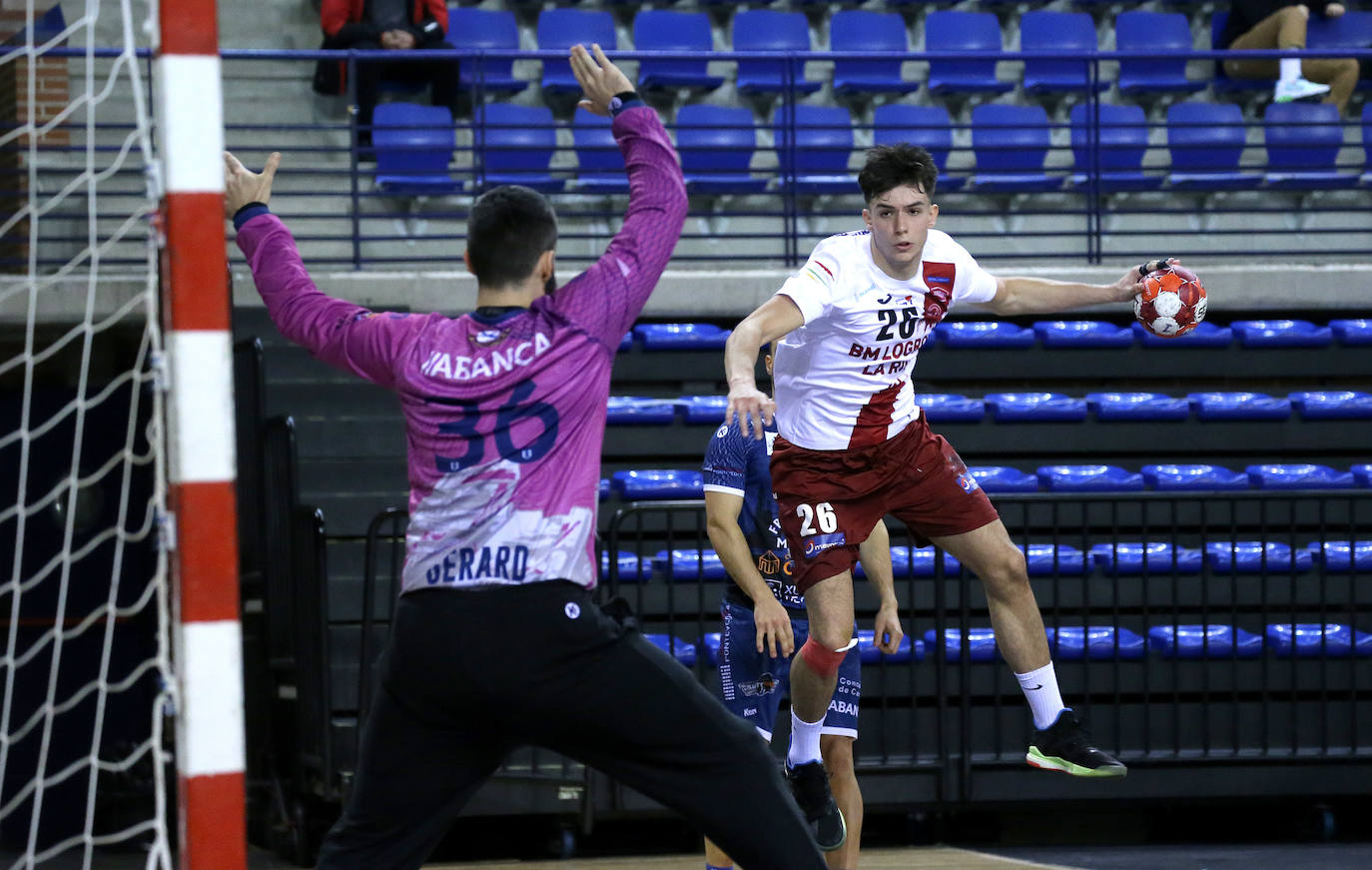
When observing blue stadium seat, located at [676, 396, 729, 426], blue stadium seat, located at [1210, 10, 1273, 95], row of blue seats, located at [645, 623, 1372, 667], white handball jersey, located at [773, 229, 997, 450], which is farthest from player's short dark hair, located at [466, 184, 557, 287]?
blue stadium seat, located at [1210, 10, 1273, 95]

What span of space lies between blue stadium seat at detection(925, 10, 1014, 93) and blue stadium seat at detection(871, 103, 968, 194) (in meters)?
0.44

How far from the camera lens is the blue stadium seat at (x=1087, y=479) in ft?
31.6

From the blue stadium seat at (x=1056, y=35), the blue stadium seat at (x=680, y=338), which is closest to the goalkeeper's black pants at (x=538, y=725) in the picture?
the blue stadium seat at (x=680, y=338)

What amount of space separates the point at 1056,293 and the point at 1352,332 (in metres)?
5.96

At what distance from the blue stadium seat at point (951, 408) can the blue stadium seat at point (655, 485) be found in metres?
1.57

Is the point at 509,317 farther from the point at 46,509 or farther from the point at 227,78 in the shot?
the point at 227,78

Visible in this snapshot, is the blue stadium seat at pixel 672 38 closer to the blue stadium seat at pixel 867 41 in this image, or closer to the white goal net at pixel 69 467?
the blue stadium seat at pixel 867 41

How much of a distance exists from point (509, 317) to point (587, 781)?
423cm

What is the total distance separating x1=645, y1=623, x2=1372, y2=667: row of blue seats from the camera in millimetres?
8375

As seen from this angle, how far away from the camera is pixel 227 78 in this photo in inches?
475

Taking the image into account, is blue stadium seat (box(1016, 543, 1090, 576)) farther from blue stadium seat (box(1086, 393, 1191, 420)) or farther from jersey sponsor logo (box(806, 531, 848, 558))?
jersey sponsor logo (box(806, 531, 848, 558))

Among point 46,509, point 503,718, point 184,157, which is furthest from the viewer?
point 46,509

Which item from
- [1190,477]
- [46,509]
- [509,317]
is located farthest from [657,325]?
[509,317]

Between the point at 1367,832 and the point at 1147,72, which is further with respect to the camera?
the point at 1147,72
